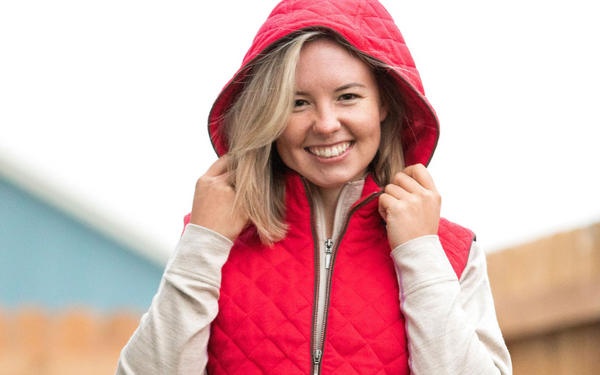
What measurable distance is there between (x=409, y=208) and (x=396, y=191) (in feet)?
0.24

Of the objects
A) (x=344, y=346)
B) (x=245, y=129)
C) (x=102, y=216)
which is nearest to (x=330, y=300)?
(x=344, y=346)

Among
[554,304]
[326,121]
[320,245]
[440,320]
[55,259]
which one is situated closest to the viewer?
[440,320]

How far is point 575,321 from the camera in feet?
9.78

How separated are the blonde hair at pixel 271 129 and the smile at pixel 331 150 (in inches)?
4.1

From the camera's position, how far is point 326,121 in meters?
1.49

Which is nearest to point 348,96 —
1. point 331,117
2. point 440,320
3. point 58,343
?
point 331,117

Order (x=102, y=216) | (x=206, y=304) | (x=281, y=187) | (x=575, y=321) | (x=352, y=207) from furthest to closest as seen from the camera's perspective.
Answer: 1. (x=102, y=216)
2. (x=575, y=321)
3. (x=281, y=187)
4. (x=352, y=207)
5. (x=206, y=304)

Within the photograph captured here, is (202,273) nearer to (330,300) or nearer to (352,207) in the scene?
(330,300)

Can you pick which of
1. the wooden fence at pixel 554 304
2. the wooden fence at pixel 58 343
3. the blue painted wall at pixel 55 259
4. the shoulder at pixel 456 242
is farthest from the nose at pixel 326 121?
the blue painted wall at pixel 55 259

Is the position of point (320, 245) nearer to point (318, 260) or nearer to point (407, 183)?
point (318, 260)

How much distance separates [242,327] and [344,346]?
250mm

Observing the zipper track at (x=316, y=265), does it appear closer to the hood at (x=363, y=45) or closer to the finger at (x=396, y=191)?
the finger at (x=396, y=191)

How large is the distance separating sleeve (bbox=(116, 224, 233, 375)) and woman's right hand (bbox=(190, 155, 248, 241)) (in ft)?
0.14

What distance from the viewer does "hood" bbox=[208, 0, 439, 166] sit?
1555 mm
